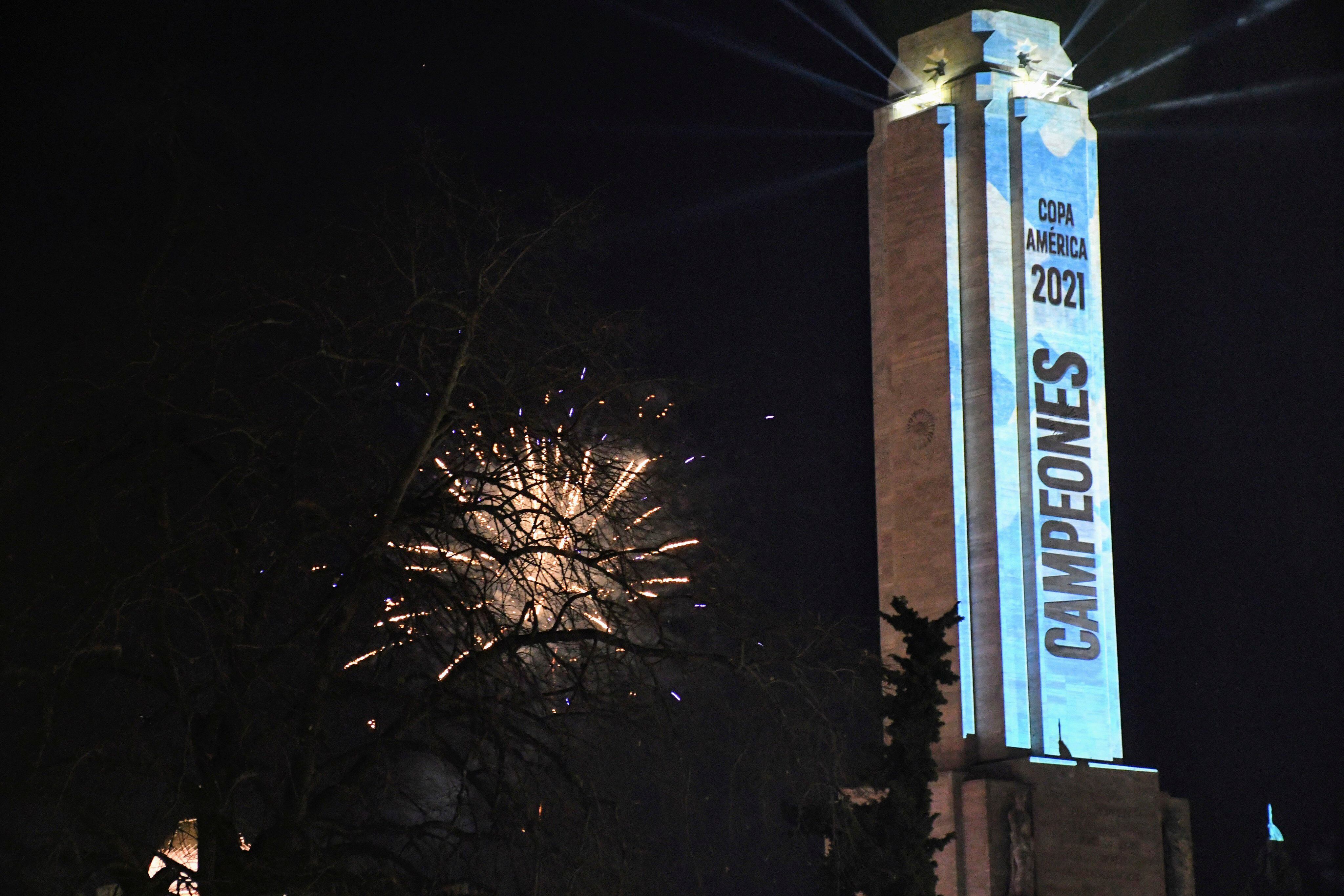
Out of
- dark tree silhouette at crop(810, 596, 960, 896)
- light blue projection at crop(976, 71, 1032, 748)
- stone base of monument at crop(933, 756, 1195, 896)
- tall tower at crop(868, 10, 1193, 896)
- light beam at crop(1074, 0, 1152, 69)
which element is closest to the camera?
dark tree silhouette at crop(810, 596, 960, 896)

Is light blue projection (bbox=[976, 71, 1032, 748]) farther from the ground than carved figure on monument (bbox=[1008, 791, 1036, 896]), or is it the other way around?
light blue projection (bbox=[976, 71, 1032, 748])

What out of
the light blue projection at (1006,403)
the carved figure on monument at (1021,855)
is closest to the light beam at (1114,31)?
the light blue projection at (1006,403)

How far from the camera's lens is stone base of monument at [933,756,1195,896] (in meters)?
42.9

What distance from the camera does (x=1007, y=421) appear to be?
4675 centimetres

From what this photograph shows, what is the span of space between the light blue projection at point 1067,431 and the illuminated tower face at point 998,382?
0.04 metres

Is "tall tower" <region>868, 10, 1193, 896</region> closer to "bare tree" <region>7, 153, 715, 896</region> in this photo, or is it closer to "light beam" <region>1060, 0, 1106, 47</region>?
"light beam" <region>1060, 0, 1106, 47</region>

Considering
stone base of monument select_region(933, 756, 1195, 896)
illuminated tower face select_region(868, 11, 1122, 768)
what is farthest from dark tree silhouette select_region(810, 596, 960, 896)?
illuminated tower face select_region(868, 11, 1122, 768)

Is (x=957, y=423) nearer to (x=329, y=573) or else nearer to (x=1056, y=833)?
(x=1056, y=833)

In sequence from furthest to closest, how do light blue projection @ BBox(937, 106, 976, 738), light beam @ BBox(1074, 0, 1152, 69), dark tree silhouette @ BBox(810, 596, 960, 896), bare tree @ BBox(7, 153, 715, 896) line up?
light beam @ BBox(1074, 0, 1152, 69) < light blue projection @ BBox(937, 106, 976, 738) < dark tree silhouette @ BBox(810, 596, 960, 896) < bare tree @ BBox(7, 153, 715, 896)

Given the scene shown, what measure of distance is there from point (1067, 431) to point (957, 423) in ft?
8.28

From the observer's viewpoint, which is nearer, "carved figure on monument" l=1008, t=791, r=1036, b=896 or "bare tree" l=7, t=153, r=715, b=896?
"bare tree" l=7, t=153, r=715, b=896

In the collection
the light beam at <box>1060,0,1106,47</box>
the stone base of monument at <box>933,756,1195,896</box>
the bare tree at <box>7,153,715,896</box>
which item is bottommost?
the bare tree at <box>7,153,715,896</box>

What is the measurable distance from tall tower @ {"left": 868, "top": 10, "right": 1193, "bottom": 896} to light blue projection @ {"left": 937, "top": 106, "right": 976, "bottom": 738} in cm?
6

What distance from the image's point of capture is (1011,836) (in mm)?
42969
